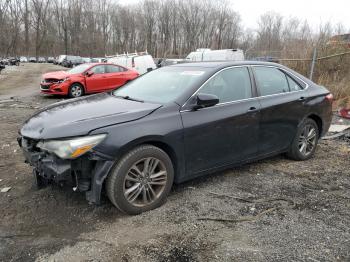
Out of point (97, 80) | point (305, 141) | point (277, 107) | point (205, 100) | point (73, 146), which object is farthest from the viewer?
point (97, 80)

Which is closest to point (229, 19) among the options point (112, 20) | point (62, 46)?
point (112, 20)

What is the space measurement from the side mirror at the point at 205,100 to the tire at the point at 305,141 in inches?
76.0

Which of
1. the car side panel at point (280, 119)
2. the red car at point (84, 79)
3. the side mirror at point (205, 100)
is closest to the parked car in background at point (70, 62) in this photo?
the red car at point (84, 79)

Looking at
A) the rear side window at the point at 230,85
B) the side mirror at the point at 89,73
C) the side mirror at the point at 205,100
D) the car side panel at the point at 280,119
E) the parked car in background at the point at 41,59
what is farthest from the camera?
the parked car in background at the point at 41,59

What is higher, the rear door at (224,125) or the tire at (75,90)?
the rear door at (224,125)

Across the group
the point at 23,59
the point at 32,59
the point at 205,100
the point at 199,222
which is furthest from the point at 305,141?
the point at 32,59

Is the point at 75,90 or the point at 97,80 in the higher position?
the point at 97,80

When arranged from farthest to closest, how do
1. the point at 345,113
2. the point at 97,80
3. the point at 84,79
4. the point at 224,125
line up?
the point at 97,80
the point at 84,79
the point at 345,113
the point at 224,125

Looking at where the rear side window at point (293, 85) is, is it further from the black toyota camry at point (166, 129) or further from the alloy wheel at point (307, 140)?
the alloy wheel at point (307, 140)

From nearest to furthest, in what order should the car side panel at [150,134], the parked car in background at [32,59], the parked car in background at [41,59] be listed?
the car side panel at [150,134], the parked car in background at [32,59], the parked car in background at [41,59]

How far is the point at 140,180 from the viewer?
3.41 metres

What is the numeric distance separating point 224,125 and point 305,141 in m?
1.94

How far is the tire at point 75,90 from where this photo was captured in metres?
12.8

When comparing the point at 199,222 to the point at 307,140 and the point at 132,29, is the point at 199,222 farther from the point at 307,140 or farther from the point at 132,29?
the point at 132,29
